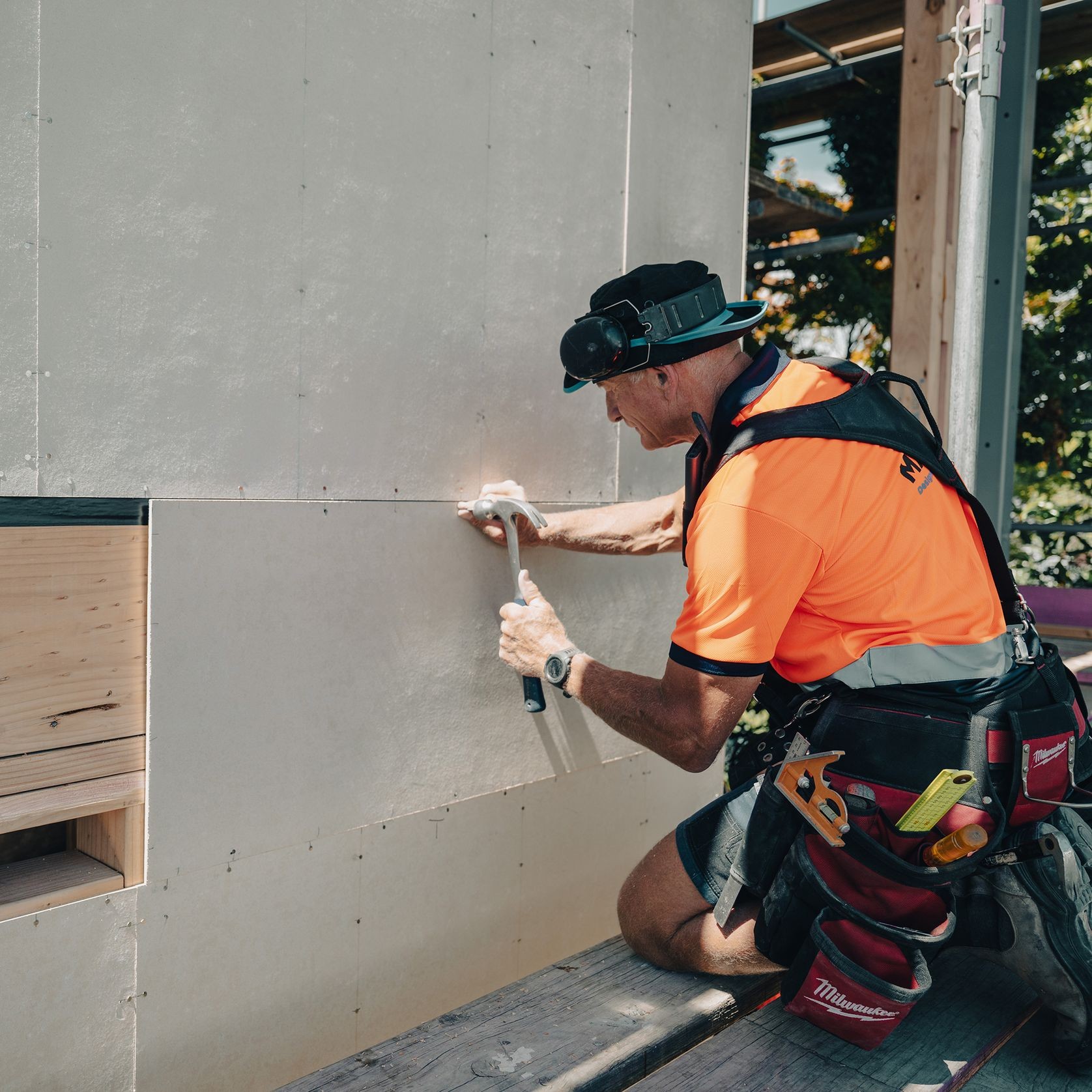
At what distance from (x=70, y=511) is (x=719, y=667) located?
49.4 inches

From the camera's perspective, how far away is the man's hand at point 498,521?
8.57 ft

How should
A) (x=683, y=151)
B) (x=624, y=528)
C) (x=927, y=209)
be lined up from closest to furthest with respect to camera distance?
(x=624, y=528) < (x=683, y=151) < (x=927, y=209)

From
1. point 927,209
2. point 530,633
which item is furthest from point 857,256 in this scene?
point 530,633

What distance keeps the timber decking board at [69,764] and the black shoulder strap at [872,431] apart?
4.35 feet

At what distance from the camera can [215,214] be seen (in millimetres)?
2037

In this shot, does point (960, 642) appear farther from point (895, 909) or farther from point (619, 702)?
point (619, 702)

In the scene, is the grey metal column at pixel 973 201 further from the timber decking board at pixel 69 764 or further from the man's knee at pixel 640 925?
the timber decking board at pixel 69 764

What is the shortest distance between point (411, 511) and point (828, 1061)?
1.51 meters

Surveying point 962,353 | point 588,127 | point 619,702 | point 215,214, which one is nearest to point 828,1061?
point 619,702

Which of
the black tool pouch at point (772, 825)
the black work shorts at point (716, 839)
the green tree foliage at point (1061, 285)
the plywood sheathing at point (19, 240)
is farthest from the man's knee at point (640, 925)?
the green tree foliage at point (1061, 285)

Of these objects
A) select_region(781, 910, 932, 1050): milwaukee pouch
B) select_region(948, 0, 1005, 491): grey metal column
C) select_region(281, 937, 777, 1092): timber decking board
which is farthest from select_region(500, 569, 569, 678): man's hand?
select_region(948, 0, 1005, 491): grey metal column

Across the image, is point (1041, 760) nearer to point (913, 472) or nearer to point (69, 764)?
point (913, 472)

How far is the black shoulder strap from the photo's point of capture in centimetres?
→ 199

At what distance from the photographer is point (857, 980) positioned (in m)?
1.90
